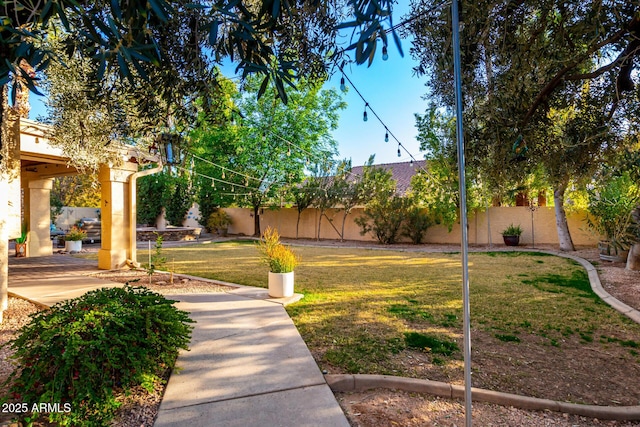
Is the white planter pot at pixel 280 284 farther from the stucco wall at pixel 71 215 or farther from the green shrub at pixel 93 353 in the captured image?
the stucco wall at pixel 71 215

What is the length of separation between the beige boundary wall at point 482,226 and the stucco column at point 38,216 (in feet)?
38.2

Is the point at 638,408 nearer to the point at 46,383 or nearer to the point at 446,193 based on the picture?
the point at 46,383

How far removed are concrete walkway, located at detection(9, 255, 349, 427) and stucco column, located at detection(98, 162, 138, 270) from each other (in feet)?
11.0

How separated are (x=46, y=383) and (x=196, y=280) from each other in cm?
512

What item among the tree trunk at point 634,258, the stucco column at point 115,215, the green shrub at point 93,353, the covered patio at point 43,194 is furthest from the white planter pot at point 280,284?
the tree trunk at point 634,258

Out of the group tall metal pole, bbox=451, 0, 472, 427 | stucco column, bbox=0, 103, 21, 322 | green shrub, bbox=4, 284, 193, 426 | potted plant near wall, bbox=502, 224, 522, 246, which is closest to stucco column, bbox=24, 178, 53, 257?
stucco column, bbox=0, 103, 21, 322

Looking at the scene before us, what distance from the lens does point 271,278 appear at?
5637mm

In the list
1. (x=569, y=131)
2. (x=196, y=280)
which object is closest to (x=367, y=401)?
(x=569, y=131)

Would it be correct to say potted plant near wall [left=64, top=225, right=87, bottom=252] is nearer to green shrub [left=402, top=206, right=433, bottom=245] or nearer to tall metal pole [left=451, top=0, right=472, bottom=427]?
green shrub [left=402, top=206, right=433, bottom=245]

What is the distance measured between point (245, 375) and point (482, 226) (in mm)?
14975

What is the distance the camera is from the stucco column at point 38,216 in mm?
11297

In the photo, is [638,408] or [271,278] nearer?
[638,408]

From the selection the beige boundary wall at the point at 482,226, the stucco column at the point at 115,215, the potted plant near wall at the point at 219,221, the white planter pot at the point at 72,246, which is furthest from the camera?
the potted plant near wall at the point at 219,221

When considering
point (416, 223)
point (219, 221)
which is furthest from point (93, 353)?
point (219, 221)
